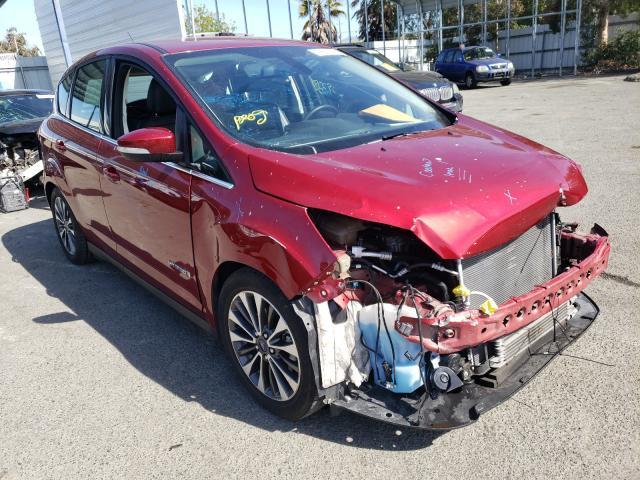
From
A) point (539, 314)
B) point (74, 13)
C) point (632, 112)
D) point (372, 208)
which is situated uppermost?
point (74, 13)

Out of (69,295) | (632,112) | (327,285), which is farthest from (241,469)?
(632,112)

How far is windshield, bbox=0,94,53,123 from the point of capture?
9164 mm

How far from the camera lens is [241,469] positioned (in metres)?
2.64

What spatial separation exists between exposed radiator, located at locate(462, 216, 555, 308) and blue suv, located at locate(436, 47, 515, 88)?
884 inches

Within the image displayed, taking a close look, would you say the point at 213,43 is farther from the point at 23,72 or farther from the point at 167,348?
the point at 23,72

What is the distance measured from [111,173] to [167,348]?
4.16 ft

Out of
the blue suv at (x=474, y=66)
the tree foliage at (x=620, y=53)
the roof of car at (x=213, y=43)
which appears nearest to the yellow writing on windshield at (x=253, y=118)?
the roof of car at (x=213, y=43)

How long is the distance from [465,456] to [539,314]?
75cm

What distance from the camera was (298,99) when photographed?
137 inches

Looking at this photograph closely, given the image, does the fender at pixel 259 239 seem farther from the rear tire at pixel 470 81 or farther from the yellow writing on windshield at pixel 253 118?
the rear tire at pixel 470 81

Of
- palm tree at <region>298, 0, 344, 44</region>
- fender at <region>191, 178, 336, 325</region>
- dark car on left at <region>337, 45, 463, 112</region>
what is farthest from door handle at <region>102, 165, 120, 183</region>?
palm tree at <region>298, 0, 344, 44</region>

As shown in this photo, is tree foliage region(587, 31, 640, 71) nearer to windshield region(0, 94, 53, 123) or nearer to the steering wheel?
windshield region(0, 94, 53, 123)

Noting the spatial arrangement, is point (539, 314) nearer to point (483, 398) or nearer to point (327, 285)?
point (483, 398)

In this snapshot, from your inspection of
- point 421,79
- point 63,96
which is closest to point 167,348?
point 63,96
